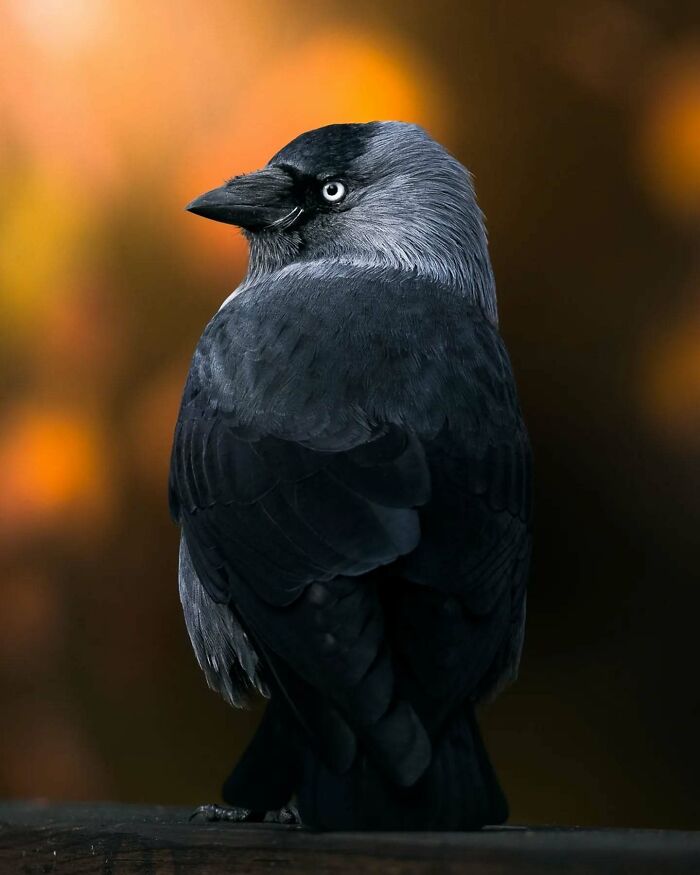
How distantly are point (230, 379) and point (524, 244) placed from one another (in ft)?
2.87

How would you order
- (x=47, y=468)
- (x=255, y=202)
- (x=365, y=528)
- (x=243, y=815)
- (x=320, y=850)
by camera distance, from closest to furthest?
(x=320, y=850) < (x=365, y=528) < (x=243, y=815) < (x=255, y=202) < (x=47, y=468)

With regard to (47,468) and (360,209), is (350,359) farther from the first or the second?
(47,468)

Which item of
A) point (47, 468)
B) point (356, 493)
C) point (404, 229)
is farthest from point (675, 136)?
point (47, 468)

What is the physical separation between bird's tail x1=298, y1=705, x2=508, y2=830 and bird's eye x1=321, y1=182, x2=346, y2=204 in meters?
1.08

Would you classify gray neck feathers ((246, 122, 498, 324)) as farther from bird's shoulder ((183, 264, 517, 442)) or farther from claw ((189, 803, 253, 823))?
claw ((189, 803, 253, 823))

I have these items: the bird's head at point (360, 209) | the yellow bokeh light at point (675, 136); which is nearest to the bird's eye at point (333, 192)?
the bird's head at point (360, 209)

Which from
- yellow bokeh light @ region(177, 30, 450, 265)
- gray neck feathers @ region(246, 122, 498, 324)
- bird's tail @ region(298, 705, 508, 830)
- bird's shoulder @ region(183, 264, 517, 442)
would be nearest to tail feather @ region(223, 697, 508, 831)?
bird's tail @ region(298, 705, 508, 830)

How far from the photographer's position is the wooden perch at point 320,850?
47.1 inches

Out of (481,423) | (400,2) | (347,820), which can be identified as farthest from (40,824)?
(400,2)

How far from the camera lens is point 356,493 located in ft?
4.99

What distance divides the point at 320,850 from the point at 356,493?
461mm

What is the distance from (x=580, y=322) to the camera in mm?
2383

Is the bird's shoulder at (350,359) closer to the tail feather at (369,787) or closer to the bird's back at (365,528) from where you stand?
the bird's back at (365,528)

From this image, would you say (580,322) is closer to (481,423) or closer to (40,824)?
(481,423)
